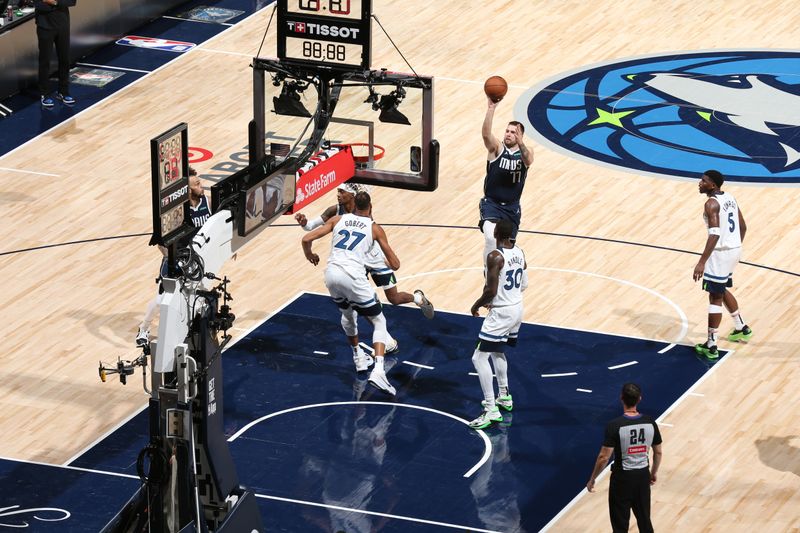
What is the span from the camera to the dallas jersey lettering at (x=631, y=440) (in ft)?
42.7

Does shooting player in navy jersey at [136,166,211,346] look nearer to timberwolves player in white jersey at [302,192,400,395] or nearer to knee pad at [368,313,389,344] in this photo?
timberwolves player in white jersey at [302,192,400,395]

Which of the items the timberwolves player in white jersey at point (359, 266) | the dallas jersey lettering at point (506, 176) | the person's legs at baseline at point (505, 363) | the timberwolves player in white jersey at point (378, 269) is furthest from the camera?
the dallas jersey lettering at point (506, 176)

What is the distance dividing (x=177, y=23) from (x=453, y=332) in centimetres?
1177

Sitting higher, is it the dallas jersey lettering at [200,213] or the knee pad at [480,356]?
the dallas jersey lettering at [200,213]

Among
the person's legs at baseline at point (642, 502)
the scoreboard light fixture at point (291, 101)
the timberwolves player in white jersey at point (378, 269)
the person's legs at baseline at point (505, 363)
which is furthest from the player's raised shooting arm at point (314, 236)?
the person's legs at baseline at point (642, 502)

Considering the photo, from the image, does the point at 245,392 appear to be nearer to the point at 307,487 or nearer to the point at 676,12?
the point at 307,487

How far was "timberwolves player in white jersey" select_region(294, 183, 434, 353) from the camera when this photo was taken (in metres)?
16.2

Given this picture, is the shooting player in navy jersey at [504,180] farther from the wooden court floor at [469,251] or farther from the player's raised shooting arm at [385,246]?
the player's raised shooting arm at [385,246]

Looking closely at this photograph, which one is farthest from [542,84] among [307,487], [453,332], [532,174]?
[307,487]

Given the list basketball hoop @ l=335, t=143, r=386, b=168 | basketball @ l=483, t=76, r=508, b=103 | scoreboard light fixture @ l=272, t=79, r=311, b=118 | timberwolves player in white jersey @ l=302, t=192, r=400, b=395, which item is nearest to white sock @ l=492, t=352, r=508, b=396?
timberwolves player in white jersey @ l=302, t=192, r=400, b=395

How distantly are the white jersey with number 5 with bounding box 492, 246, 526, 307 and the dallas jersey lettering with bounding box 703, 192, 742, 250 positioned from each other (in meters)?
2.46

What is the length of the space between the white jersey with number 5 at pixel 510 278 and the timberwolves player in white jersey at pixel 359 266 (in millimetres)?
1235

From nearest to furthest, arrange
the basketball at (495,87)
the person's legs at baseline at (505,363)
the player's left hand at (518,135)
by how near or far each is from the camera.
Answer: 1. the person's legs at baseline at (505,363)
2. the basketball at (495,87)
3. the player's left hand at (518,135)

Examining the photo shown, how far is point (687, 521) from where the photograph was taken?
14.1 meters
